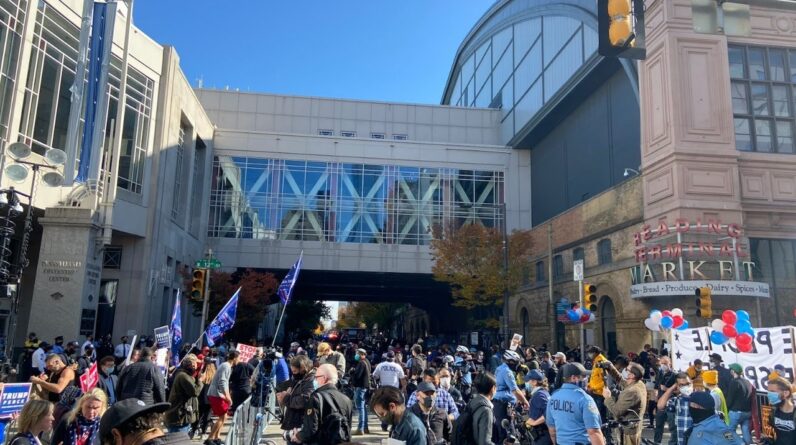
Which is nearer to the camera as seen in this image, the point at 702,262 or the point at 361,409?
the point at 361,409

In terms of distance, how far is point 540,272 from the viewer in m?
37.1

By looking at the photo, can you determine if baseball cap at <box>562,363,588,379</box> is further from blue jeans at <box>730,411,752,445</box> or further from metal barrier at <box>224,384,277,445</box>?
blue jeans at <box>730,411,752,445</box>

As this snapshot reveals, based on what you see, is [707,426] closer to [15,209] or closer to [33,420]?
[33,420]

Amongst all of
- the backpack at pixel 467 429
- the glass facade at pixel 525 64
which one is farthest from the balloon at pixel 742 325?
the glass facade at pixel 525 64

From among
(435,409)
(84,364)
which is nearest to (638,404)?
(435,409)

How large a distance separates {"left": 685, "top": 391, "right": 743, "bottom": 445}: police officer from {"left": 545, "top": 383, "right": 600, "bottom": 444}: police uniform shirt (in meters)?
1.94

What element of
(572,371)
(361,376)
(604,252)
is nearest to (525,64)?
(604,252)

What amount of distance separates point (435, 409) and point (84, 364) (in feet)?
25.3

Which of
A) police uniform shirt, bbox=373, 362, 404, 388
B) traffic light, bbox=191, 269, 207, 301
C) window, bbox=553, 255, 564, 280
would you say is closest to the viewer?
police uniform shirt, bbox=373, 362, 404, 388

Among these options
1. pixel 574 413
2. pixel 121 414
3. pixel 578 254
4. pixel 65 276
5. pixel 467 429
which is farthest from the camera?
pixel 578 254

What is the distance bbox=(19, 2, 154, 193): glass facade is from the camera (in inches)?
862

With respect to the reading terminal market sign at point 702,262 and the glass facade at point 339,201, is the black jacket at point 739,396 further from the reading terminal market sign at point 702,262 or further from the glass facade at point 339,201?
the glass facade at point 339,201

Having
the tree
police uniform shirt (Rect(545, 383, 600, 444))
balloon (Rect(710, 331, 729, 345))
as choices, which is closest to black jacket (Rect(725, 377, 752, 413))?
balloon (Rect(710, 331, 729, 345))

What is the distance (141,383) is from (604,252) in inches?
948
